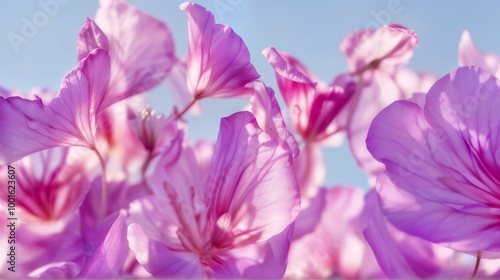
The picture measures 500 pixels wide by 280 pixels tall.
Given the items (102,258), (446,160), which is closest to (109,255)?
(102,258)

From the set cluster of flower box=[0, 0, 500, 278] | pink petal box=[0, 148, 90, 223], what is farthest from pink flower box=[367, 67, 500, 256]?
pink petal box=[0, 148, 90, 223]

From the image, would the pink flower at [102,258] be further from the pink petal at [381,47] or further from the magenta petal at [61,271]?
the pink petal at [381,47]

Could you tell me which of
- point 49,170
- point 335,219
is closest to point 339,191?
point 335,219

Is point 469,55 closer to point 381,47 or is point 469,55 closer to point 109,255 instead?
point 381,47

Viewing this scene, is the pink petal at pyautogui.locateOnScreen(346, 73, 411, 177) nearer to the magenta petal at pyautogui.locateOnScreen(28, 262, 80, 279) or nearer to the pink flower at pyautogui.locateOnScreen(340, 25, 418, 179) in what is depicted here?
the pink flower at pyautogui.locateOnScreen(340, 25, 418, 179)
